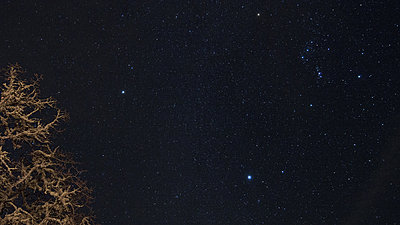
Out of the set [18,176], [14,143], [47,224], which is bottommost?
[47,224]

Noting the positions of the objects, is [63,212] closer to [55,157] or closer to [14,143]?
[55,157]

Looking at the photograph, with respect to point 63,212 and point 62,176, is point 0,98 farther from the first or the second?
A: point 63,212

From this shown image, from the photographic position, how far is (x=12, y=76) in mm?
4234

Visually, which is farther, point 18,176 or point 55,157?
point 55,157

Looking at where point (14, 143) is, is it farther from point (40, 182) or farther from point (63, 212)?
point (63, 212)

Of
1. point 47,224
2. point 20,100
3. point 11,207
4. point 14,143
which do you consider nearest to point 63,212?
point 47,224

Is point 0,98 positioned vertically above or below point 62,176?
above

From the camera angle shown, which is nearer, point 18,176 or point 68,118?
point 18,176

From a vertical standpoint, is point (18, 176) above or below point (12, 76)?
below

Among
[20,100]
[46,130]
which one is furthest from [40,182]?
[20,100]

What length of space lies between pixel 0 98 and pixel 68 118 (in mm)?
698

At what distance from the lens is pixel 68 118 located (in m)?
4.42

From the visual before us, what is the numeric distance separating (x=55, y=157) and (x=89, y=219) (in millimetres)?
744

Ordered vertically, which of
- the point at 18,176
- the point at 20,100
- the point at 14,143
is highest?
the point at 20,100
